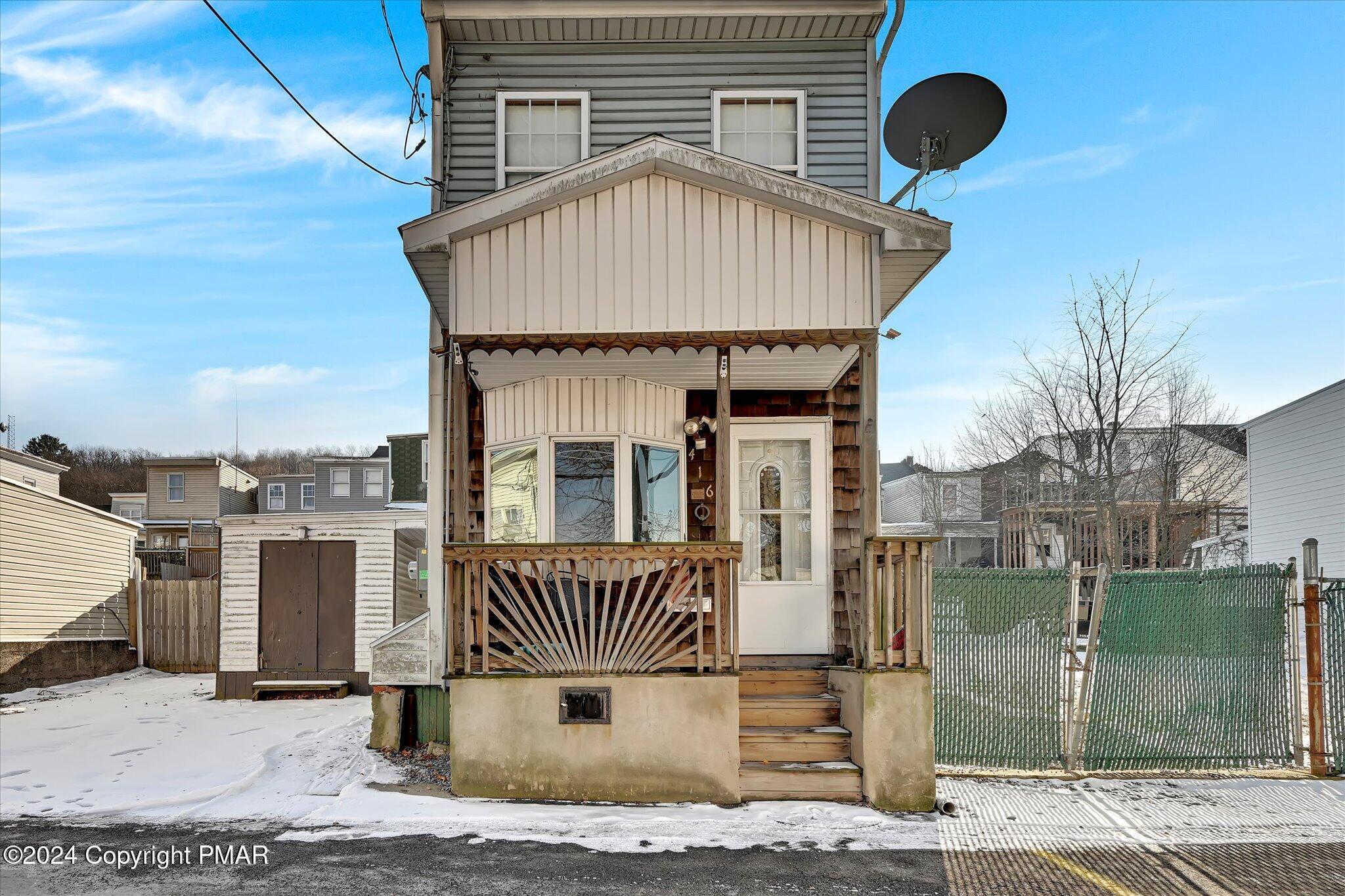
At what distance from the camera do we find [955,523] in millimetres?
31641

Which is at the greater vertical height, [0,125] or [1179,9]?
[1179,9]

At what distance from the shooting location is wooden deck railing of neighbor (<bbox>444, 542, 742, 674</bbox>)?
21.4ft

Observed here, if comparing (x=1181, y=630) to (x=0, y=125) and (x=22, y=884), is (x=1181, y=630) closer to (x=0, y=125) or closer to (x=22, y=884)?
(x=22, y=884)

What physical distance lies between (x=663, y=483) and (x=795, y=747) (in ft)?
8.22

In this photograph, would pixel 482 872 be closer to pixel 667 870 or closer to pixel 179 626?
pixel 667 870

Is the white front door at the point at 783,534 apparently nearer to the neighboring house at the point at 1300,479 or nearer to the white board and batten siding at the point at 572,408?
the white board and batten siding at the point at 572,408

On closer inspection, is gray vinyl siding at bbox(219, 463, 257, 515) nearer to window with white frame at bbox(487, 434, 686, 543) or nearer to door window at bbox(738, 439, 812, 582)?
window with white frame at bbox(487, 434, 686, 543)

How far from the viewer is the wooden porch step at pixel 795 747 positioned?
666 cm

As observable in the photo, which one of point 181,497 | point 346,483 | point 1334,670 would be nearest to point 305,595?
point 1334,670

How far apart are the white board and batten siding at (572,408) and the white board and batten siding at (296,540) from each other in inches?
240

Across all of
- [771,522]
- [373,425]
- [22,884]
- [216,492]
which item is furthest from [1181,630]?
[373,425]

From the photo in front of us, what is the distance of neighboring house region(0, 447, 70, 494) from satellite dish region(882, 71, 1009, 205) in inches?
993

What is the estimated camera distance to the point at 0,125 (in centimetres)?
1405

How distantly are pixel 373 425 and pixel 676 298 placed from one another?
2088 inches
